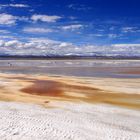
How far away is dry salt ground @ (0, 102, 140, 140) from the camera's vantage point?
35.2 feet

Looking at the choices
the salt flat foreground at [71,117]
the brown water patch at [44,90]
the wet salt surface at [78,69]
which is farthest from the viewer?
the wet salt surface at [78,69]

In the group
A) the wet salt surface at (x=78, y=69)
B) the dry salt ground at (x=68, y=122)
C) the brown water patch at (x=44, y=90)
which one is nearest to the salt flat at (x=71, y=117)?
the dry salt ground at (x=68, y=122)

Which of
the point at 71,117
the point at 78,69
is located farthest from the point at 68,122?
the point at 78,69

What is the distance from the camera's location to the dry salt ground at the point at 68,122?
1073cm

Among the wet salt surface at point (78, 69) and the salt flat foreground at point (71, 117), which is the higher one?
the wet salt surface at point (78, 69)

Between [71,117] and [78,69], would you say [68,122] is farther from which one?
[78,69]

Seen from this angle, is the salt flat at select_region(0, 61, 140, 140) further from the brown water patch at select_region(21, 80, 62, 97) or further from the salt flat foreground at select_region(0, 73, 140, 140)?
the brown water patch at select_region(21, 80, 62, 97)

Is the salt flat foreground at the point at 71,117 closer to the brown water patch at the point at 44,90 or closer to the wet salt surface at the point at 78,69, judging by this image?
the brown water patch at the point at 44,90

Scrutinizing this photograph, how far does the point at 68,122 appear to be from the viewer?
12.6 metres

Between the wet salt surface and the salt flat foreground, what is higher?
the wet salt surface

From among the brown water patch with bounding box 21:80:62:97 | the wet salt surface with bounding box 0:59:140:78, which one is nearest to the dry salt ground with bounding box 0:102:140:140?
the brown water patch with bounding box 21:80:62:97

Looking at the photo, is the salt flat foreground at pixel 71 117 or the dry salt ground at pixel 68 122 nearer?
the dry salt ground at pixel 68 122

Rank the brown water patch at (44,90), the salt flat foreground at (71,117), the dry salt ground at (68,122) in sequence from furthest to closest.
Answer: the brown water patch at (44,90) < the salt flat foreground at (71,117) < the dry salt ground at (68,122)

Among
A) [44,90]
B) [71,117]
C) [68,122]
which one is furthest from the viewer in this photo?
[44,90]
